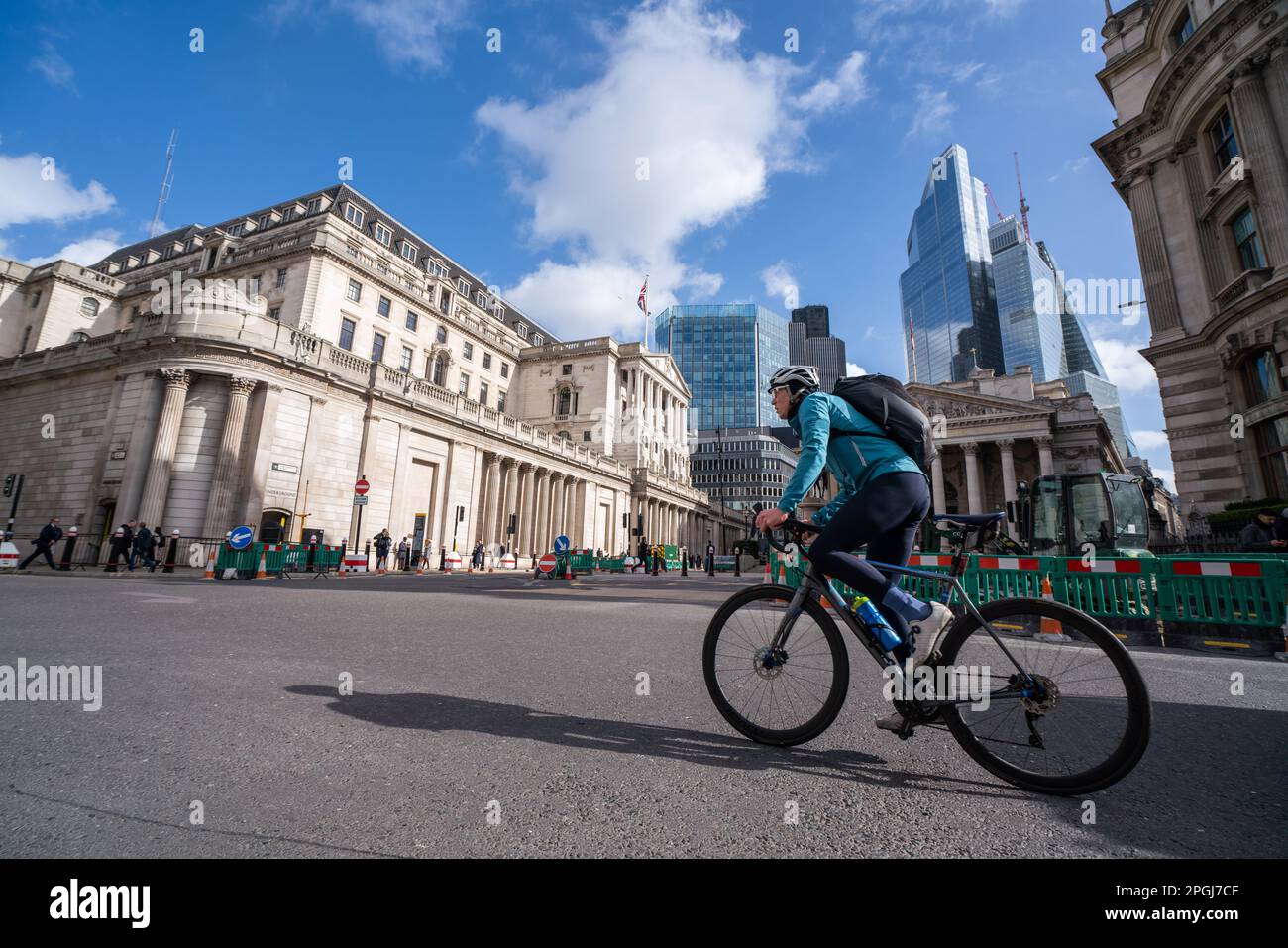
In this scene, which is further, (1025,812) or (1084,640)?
(1084,640)

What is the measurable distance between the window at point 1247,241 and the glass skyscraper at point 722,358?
10062cm

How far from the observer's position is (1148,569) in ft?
27.4

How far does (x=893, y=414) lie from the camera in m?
3.03

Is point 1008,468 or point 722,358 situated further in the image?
point 722,358

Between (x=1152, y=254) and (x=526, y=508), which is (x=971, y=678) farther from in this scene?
(x=526, y=508)

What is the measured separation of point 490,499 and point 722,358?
99.1 metres

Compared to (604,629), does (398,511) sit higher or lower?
higher

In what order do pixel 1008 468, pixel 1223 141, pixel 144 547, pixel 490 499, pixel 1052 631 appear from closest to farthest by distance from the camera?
pixel 1052 631, pixel 144 547, pixel 1223 141, pixel 490 499, pixel 1008 468

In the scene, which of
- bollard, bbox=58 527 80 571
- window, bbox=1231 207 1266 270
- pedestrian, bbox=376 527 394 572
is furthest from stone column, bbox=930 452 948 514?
bollard, bbox=58 527 80 571

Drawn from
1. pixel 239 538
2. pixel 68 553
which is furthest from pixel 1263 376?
pixel 68 553

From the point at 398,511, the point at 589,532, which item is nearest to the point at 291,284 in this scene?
the point at 398,511

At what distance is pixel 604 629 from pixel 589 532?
38.3 meters

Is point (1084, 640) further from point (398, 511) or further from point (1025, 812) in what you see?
point (398, 511)

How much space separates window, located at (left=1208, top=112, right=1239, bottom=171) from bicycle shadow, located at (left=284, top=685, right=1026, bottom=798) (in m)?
27.4
